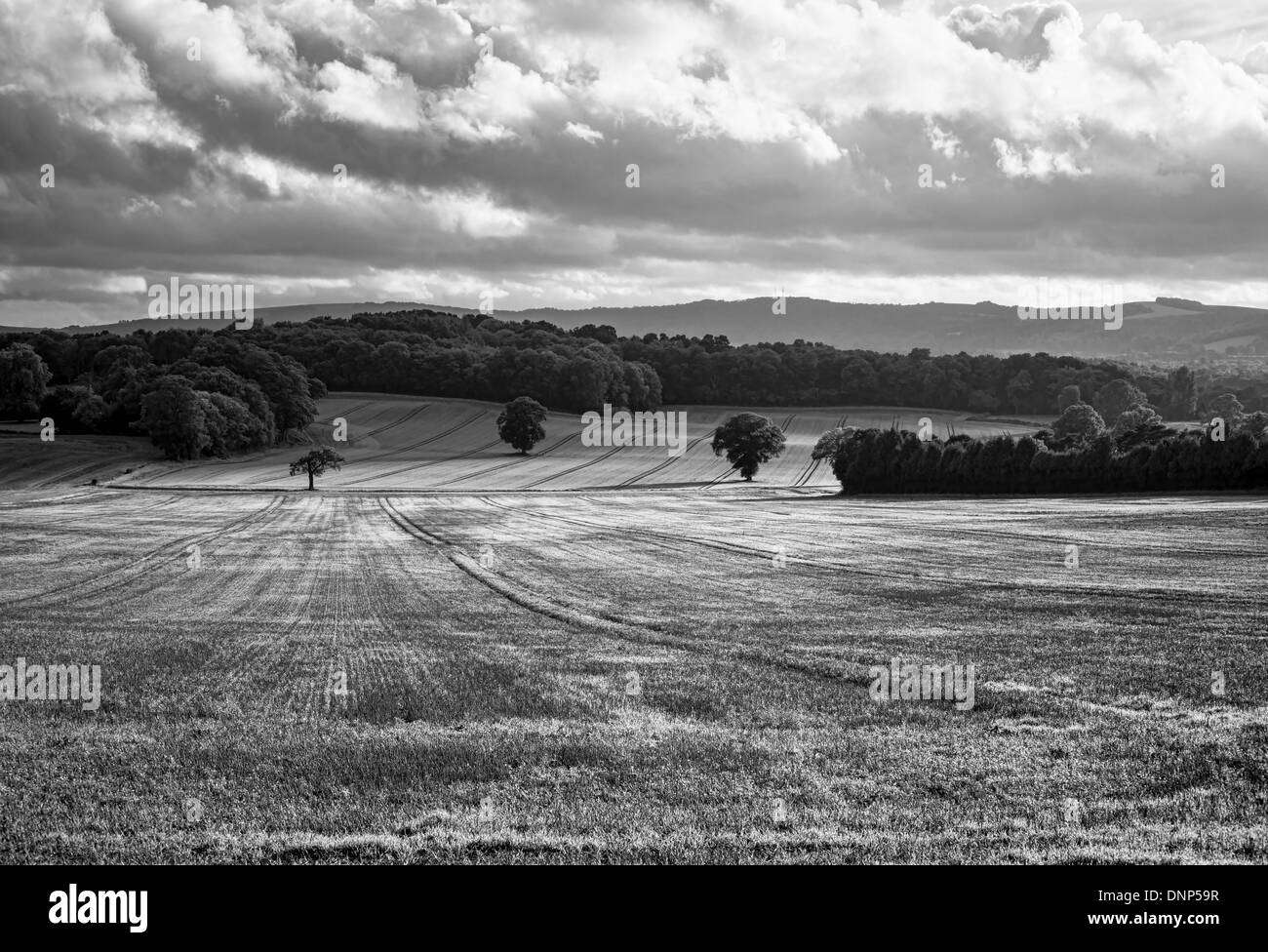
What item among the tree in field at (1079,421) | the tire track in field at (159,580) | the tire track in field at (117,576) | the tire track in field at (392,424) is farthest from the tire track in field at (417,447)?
the tree in field at (1079,421)

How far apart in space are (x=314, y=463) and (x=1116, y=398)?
122213 millimetres

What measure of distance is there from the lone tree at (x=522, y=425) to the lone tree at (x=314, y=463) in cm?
3214

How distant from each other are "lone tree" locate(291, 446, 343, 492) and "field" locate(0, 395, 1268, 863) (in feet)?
205

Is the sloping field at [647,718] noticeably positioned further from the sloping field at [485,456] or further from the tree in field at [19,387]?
the tree in field at [19,387]

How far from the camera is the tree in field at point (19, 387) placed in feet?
484

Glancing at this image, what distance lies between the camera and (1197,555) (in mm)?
44188

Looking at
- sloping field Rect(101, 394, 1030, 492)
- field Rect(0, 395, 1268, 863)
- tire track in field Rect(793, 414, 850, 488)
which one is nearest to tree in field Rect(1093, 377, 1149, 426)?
sloping field Rect(101, 394, 1030, 492)

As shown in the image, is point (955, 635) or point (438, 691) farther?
point (955, 635)

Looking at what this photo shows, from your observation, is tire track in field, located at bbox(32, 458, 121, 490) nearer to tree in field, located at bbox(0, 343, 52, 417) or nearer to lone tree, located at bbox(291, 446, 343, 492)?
lone tree, located at bbox(291, 446, 343, 492)

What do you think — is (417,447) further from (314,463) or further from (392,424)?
(314,463)
